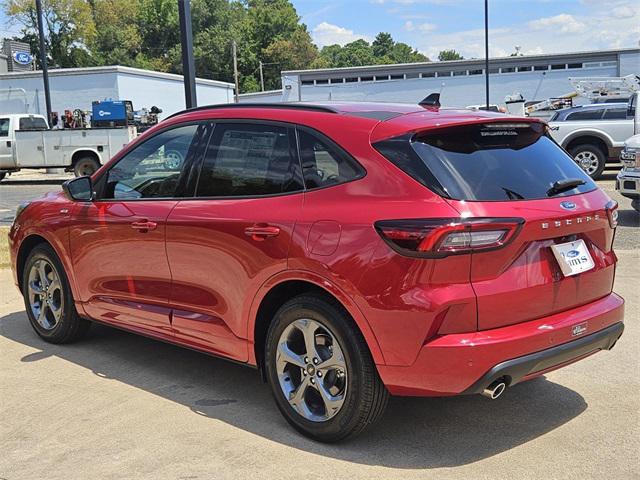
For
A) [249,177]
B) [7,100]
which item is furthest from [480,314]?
[7,100]

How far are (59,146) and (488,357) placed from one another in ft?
65.2

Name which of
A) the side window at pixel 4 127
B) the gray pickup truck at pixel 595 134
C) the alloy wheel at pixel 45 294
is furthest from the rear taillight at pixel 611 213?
the side window at pixel 4 127

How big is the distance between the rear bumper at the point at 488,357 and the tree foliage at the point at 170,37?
78.5 metres

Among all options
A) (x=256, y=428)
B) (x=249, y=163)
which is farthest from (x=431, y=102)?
(x=256, y=428)

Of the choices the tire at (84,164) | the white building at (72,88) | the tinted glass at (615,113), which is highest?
the white building at (72,88)

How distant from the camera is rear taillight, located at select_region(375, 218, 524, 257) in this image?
304cm

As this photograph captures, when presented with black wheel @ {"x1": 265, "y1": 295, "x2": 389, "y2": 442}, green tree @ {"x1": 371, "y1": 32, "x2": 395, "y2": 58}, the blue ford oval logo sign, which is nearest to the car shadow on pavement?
black wheel @ {"x1": 265, "y1": 295, "x2": 389, "y2": 442}

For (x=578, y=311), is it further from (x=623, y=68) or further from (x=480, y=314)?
(x=623, y=68)

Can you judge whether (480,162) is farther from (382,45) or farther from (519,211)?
(382,45)

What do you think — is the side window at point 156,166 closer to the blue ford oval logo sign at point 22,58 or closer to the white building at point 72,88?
the white building at point 72,88

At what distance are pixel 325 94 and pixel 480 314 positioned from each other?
51.2 meters

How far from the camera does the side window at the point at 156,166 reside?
14.3 feet

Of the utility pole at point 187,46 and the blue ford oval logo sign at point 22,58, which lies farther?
the blue ford oval logo sign at point 22,58

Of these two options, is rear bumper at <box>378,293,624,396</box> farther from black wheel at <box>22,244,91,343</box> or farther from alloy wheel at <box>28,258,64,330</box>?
alloy wheel at <box>28,258,64,330</box>
